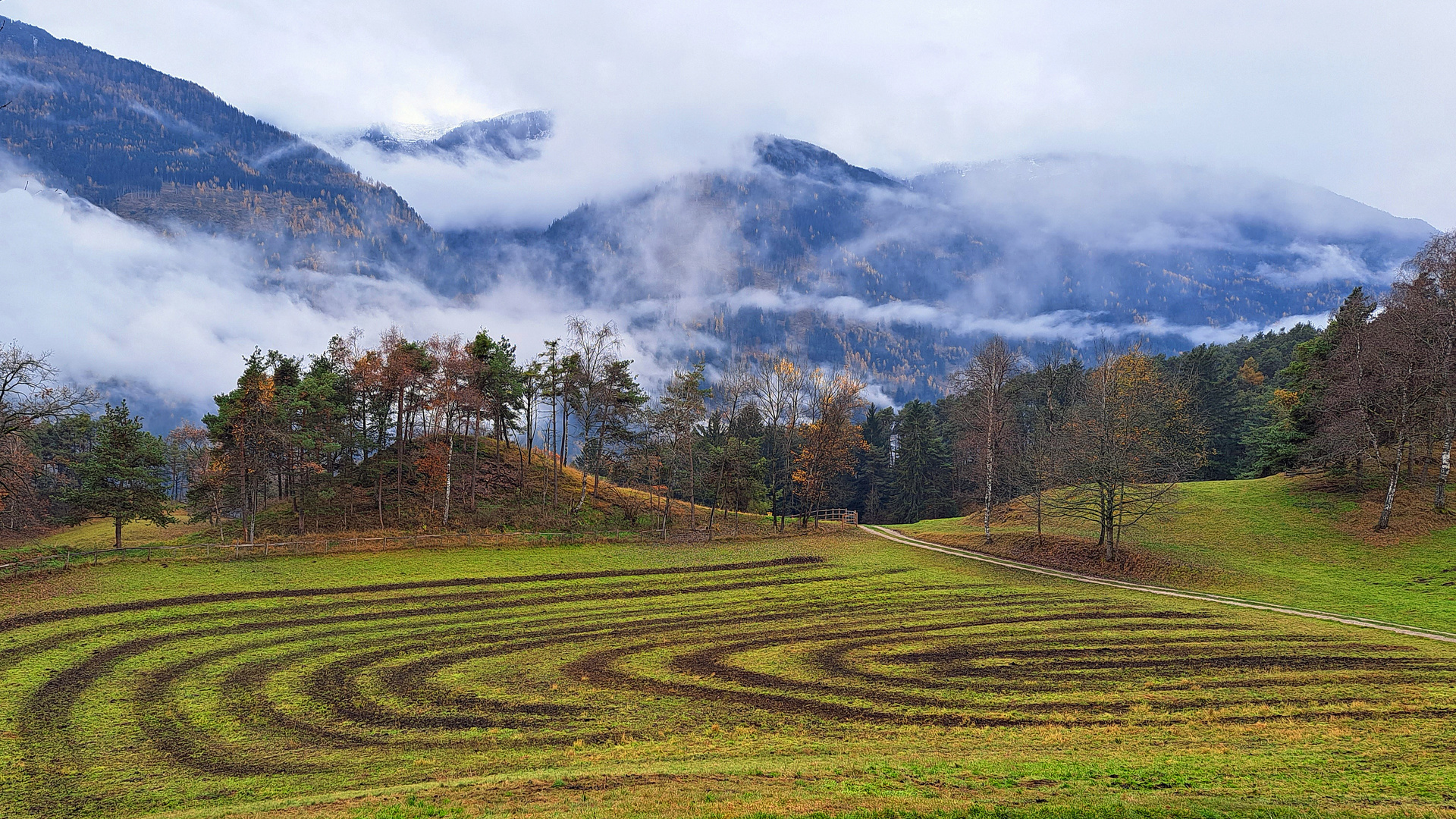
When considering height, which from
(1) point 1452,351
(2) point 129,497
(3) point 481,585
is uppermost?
(1) point 1452,351

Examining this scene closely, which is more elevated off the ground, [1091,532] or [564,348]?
[564,348]

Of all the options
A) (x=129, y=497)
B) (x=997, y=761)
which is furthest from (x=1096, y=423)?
(x=129, y=497)

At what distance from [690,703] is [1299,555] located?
44579mm

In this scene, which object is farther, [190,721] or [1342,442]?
[1342,442]

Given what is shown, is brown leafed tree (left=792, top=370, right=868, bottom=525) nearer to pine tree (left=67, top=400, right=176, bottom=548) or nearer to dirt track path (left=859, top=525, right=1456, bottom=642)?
dirt track path (left=859, top=525, right=1456, bottom=642)

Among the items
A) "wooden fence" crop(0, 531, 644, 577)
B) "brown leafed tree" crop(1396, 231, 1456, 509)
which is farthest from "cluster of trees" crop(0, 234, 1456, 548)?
"wooden fence" crop(0, 531, 644, 577)

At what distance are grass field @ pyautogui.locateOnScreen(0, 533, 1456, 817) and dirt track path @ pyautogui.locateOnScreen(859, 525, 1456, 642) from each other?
180cm

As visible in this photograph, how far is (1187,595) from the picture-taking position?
36.1 m

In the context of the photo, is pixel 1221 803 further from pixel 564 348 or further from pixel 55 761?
pixel 564 348

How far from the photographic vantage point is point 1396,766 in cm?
1410

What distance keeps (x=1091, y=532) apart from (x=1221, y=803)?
4627 centimetres

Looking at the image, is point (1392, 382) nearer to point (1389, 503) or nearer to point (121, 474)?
point (1389, 503)

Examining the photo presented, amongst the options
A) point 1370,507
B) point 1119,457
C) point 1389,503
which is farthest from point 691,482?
point 1370,507

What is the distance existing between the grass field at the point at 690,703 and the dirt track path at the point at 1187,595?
70.8 inches
